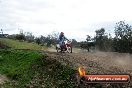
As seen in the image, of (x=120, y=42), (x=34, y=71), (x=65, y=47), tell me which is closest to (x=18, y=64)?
(x=34, y=71)

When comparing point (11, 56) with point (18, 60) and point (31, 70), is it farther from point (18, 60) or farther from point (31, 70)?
point (31, 70)

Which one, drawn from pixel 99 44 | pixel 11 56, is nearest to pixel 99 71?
pixel 11 56

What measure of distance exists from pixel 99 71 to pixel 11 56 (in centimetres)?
937

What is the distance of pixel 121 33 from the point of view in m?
74.1

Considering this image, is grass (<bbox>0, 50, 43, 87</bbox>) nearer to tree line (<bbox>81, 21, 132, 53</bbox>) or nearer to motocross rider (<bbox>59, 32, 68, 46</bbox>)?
motocross rider (<bbox>59, 32, 68, 46</bbox>)

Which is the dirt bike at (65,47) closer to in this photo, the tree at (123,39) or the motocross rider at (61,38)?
the motocross rider at (61,38)

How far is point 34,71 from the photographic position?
85.5 ft

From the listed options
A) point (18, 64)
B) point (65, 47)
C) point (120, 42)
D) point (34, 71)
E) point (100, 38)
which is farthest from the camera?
point (100, 38)

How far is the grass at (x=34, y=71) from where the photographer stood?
23641mm

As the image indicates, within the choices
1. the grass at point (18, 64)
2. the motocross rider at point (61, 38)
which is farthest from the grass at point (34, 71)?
the motocross rider at point (61, 38)

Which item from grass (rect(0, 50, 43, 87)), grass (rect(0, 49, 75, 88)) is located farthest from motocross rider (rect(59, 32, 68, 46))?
grass (rect(0, 49, 75, 88))

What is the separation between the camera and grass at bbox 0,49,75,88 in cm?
2364

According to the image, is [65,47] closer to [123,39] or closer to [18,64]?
[18,64]

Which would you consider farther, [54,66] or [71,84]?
[54,66]
